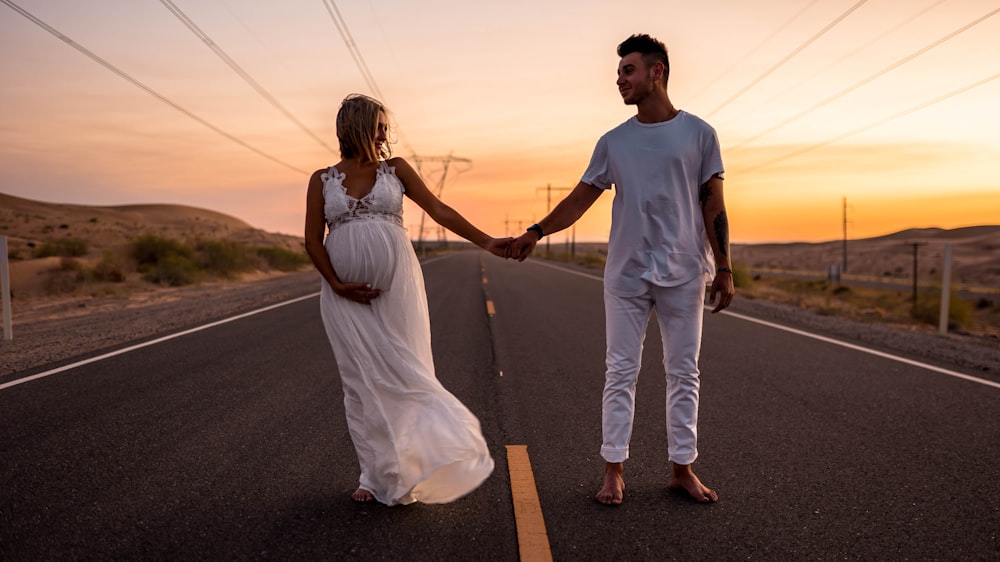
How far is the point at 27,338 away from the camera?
9.21 meters

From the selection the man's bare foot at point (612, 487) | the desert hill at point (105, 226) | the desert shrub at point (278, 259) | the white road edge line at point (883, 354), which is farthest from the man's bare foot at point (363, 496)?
the desert hill at point (105, 226)

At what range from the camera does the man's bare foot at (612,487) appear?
3.28 metres

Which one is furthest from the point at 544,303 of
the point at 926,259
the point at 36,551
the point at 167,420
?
the point at 926,259

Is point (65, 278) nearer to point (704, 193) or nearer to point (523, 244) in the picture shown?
point (523, 244)

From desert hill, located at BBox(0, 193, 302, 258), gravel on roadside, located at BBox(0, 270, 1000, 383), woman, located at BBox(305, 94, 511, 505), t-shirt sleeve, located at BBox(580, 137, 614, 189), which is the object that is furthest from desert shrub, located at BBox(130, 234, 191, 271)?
t-shirt sleeve, located at BBox(580, 137, 614, 189)

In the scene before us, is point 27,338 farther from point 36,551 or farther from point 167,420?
point 36,551

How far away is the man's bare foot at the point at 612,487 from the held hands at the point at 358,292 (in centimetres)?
143

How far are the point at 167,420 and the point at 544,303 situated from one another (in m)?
9.74

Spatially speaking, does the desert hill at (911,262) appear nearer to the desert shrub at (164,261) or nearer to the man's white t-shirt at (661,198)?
the desert shrub at (164,261)

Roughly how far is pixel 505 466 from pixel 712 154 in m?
1.99

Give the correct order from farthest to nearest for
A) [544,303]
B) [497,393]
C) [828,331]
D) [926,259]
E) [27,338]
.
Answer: [926,259]
[544,303]
[828,331]
[27,338]
[497,393]

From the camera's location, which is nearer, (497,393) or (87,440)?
(87,440)

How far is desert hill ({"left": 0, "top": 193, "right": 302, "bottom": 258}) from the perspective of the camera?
198 ft

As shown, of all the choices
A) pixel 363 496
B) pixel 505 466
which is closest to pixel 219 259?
pixel 505 466
